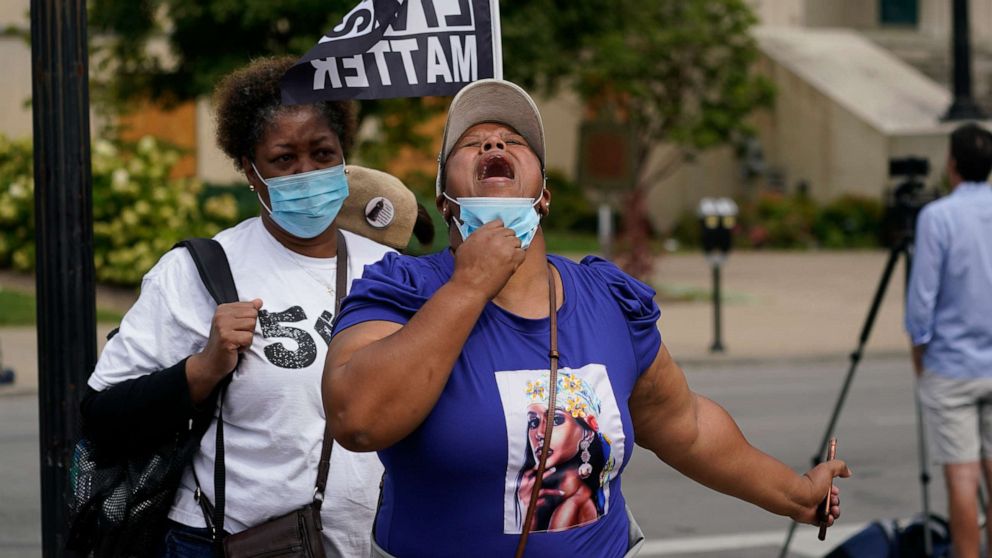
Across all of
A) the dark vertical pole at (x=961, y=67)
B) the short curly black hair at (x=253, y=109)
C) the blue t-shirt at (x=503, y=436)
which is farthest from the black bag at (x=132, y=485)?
the dark vertical pole at (x=961, y=67)

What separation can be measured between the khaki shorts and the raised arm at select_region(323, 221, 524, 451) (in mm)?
3973

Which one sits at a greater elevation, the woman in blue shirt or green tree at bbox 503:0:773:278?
green tree at bbox 503:0:773:278

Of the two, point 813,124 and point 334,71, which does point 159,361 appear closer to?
point 334,71

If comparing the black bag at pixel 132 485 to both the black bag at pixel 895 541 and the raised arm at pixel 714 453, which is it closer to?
the raised arm at pixel 714 453

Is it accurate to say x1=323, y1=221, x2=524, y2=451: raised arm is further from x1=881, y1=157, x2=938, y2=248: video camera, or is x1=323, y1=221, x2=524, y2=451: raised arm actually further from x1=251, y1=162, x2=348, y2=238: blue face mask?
x1=881, y1=157, x2=938, y2=248: video camera

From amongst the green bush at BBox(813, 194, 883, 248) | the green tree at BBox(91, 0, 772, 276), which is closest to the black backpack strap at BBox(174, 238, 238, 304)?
the green tree at BBox(91, 0, 772, 276)

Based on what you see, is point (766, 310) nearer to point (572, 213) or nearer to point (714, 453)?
point (572, 213)

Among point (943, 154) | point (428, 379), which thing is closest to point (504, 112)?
point (428, 379)

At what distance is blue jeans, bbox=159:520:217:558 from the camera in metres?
3.25

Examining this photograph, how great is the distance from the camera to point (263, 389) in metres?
3.21

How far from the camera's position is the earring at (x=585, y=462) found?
101 inches

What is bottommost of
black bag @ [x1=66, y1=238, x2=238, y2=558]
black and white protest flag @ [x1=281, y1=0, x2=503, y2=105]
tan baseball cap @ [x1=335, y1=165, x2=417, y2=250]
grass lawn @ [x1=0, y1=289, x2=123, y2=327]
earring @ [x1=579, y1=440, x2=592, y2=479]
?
grass lawn @ [x1=0, y1=289, x2=123, y2=327]

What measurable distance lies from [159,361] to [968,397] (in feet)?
12.5

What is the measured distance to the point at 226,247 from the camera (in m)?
3.40
